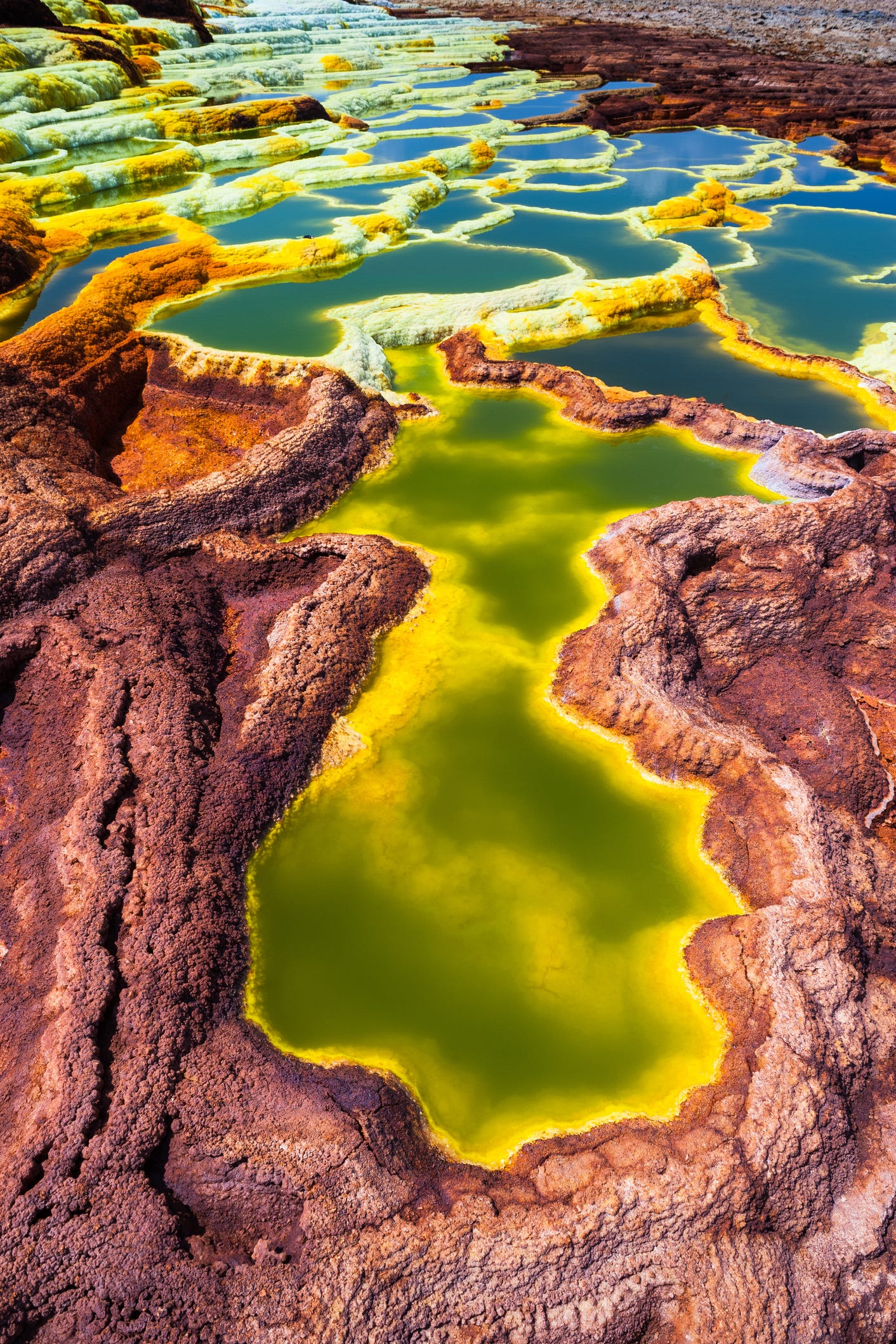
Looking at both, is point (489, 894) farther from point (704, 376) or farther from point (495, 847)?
point (704, 376)

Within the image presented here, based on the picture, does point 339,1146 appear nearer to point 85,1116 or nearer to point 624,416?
point 85,1116

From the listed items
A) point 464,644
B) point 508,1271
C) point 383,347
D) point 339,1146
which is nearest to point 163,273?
point 383,347

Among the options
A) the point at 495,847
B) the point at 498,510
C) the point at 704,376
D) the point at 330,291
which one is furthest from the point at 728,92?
the point at 495,847

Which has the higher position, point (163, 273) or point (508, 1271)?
point (163, 273)

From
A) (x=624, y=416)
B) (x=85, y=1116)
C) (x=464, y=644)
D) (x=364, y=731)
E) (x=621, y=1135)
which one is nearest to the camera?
(x=85, y=1116)

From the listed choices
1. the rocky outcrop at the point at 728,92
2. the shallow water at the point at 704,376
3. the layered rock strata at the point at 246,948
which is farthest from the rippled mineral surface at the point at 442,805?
the rocky outcrop at the point at 728,92
